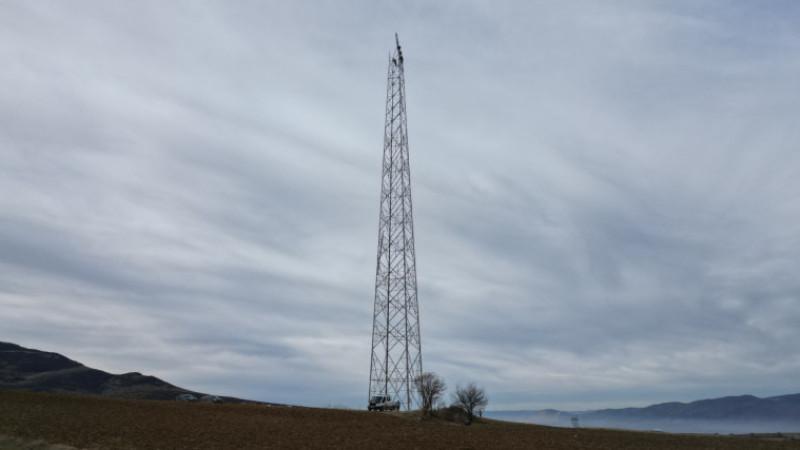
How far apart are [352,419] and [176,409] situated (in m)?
14.6

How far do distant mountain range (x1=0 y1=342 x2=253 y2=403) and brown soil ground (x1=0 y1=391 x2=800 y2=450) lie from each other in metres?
83.9

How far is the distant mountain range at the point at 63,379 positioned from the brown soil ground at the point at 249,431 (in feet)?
275

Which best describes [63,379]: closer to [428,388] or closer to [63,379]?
[63,379]

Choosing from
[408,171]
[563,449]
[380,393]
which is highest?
[408,171]

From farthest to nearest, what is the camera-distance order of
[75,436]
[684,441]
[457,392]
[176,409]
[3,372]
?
1. [3,372]
2. [457,392]
3. [684,441]
4. [176,409]
5. [75,436]

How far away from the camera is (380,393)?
54094mm

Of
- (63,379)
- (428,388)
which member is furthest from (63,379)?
(428,388)

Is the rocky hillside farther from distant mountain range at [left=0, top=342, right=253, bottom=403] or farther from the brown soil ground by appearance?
the brown soil ground

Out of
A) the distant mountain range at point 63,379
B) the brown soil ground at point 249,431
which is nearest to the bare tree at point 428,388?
the brown soil ground at point 249,431

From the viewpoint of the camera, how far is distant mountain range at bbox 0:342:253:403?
137 meters

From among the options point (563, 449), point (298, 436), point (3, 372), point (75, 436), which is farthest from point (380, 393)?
point (3, 372)

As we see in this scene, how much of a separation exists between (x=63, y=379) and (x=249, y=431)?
448 ft

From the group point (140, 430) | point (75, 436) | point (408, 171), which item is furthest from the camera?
point (408, 171)

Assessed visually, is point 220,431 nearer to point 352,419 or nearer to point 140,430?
point 140,430
